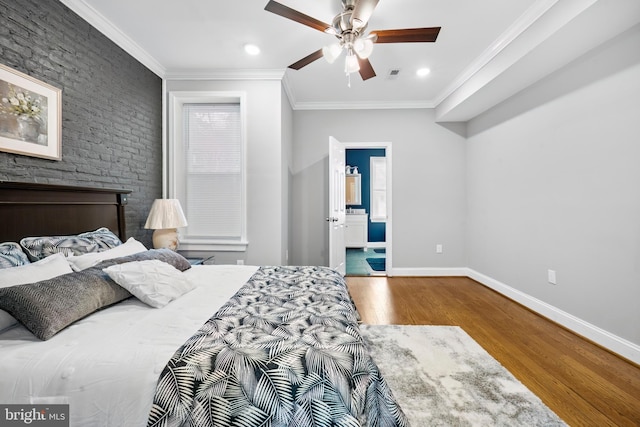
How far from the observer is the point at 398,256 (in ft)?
14.2

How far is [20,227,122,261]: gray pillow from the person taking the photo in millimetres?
1651

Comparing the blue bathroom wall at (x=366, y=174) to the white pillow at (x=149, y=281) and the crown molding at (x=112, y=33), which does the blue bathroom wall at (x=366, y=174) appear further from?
the white pillow at (x=149, y=281)

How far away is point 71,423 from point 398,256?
13.2 ft

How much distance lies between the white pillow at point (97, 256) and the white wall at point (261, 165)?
4.34ft

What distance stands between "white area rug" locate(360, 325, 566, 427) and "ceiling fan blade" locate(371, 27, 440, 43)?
91.5 inches

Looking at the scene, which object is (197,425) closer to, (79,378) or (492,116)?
(79,378)

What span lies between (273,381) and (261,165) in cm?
270

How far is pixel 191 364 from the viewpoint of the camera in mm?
947

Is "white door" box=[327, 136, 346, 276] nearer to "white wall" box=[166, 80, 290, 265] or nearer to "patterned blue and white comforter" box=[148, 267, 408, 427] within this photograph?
"white wall" box=[166, 80, 290, 265]

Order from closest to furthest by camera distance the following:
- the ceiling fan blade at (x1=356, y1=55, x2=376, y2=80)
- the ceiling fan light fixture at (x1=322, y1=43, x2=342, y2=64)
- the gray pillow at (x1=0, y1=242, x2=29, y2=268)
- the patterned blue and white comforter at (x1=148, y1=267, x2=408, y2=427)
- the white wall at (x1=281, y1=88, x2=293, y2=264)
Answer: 1. the patterned blue and white comforter at (x1=148, y1=267, x2=408, y2=427)
2. the gray pillow at (x1=0, y1=242, x2=29, y2=268)
3. the ceiling fan light fixture at (x1=322, y1=43, x2=342, y2=64)
4. the ceiling fan blade at (x1=356, y1=55, x2=376, y2=80)
5. the white wall at (x1=281, y1=88, x2=293, y2=264)

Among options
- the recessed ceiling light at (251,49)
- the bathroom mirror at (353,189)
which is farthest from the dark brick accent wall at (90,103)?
the bathroom mirror at (353,189)

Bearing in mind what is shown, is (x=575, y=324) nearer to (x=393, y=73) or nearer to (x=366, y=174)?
(x=393, y=73)

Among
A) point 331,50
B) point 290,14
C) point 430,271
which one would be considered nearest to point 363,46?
point 331,50

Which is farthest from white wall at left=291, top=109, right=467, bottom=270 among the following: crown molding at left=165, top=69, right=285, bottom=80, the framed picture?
the framed picture
